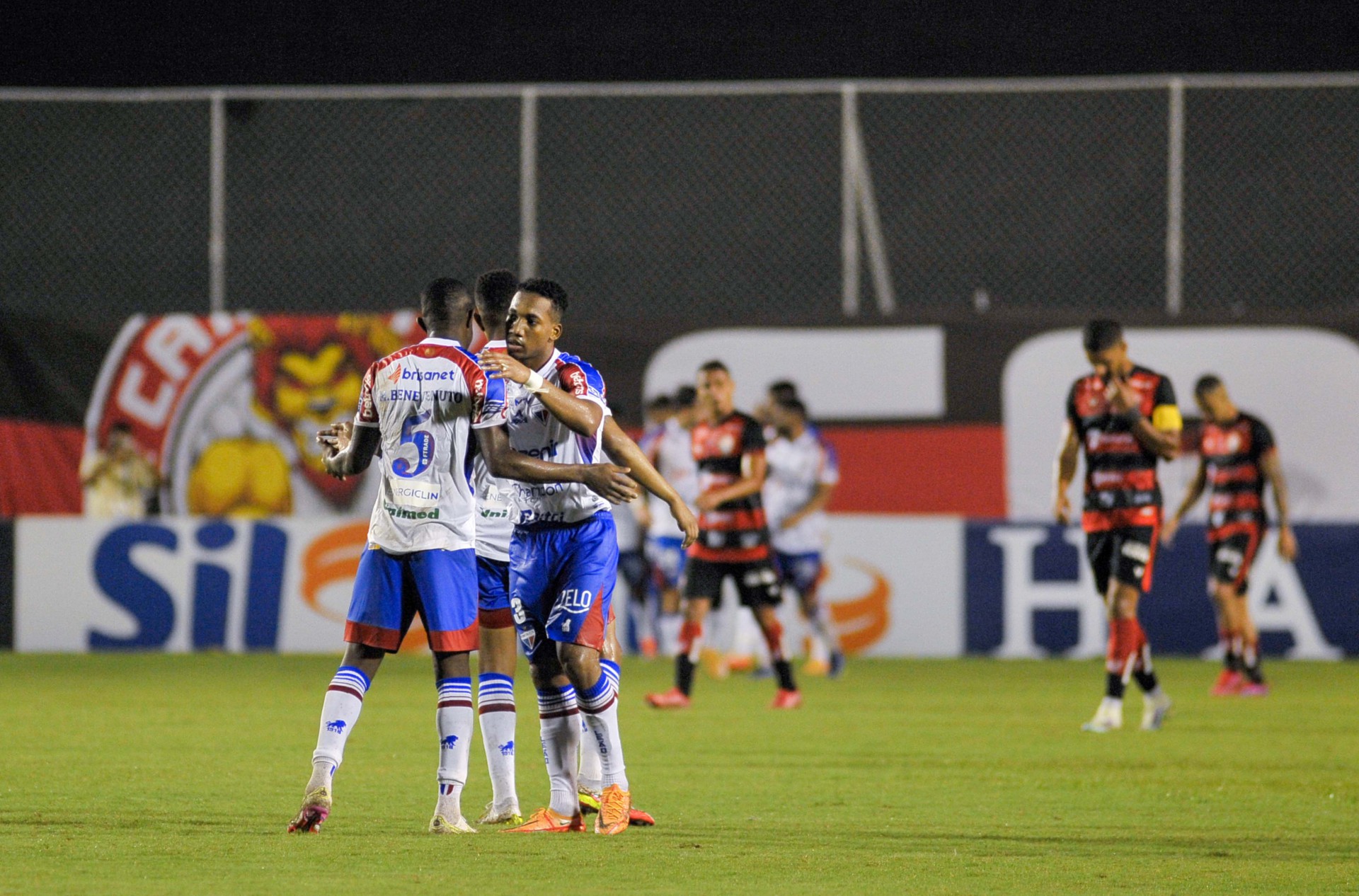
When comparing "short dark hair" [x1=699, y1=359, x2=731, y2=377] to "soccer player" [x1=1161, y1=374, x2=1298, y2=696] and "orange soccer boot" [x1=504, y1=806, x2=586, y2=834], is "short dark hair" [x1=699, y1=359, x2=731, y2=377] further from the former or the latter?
"orange soccer boot" [x1=504, y1=806, x2=586, y2=834]

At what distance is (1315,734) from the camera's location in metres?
11.2

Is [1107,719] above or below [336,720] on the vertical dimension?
below

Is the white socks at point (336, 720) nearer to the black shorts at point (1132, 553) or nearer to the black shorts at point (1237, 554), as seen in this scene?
the black shorts at point (1132, 553)

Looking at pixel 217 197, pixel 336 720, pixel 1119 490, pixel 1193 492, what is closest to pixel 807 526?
pixel 1193 492

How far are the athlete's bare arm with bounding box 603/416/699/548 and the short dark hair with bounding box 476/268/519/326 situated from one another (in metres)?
0.63

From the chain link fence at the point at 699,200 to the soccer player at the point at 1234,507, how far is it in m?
4.14

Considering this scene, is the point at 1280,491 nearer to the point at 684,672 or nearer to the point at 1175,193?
the point at 1175,193

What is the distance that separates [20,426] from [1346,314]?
12.6 meters

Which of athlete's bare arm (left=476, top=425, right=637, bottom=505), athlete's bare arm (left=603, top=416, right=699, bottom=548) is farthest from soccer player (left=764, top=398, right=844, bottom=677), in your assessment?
athlete's bare arm (left=476, top=425, right=637, bottom=505)

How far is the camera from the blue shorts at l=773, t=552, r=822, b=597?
1576cm

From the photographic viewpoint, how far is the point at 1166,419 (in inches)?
438

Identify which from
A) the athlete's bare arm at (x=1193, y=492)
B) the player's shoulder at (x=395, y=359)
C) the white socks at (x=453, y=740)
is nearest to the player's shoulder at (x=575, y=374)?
the player's shoulder at (x=395, y=359)

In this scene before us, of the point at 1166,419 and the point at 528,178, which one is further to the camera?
the point at 528,178

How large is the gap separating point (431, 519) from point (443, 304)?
A: 77 centimetres
